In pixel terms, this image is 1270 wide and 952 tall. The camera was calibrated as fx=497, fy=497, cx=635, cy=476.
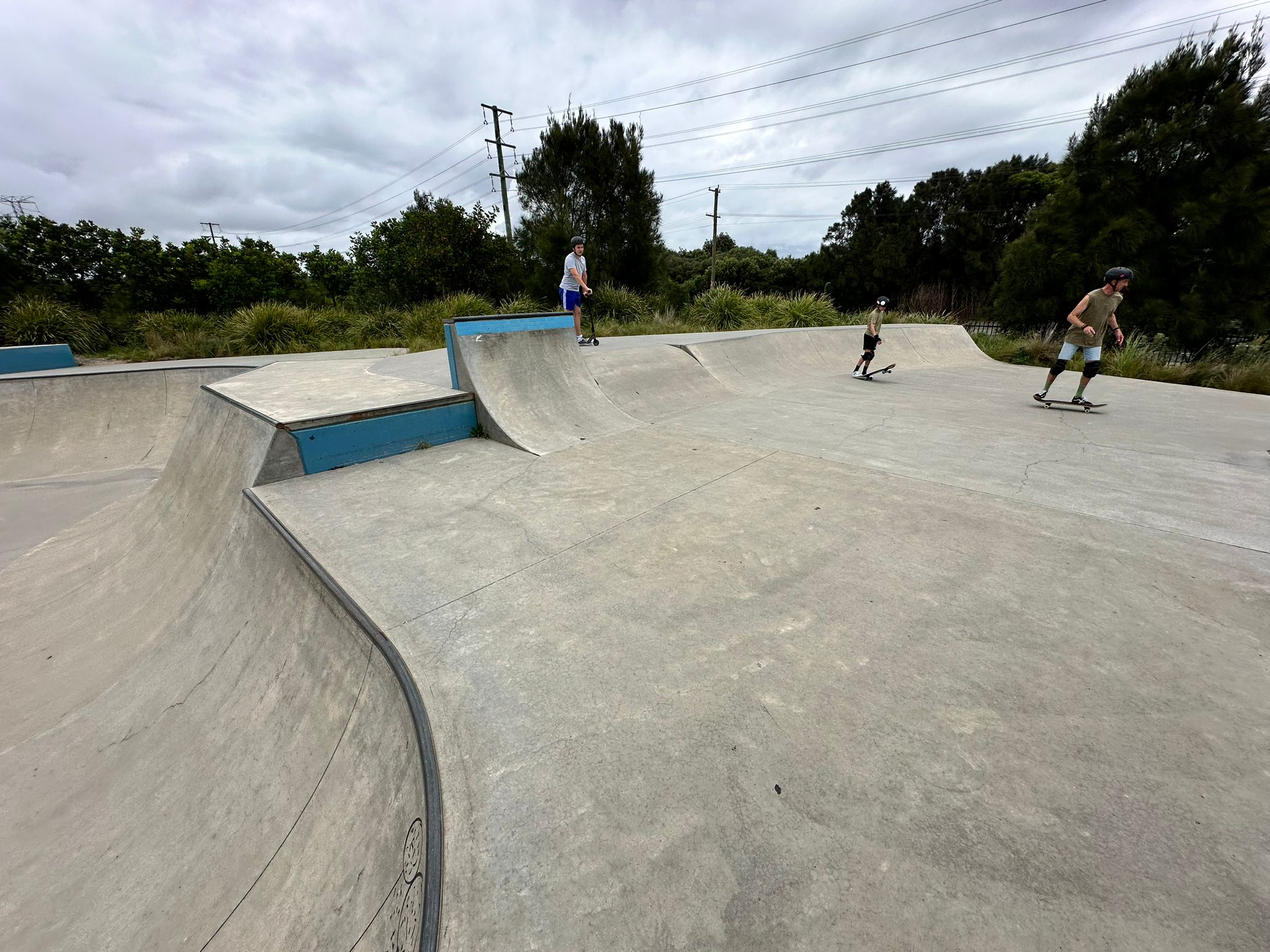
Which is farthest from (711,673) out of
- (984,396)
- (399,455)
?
(984,396)

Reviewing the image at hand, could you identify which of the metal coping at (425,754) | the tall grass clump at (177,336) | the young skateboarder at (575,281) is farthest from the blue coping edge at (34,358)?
the metal coping at (425,754)

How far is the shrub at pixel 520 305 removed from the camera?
44.5 ft

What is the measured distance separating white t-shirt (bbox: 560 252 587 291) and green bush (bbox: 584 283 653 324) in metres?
7.88

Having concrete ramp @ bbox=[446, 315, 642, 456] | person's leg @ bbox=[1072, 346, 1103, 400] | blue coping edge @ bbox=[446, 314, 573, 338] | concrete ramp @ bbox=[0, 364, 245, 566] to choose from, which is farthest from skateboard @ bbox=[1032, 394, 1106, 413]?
concrete ramp @ bbox=[0, 364, 245, 566]

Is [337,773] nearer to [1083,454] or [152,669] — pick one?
[152,669]

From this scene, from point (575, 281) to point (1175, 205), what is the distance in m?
18.2

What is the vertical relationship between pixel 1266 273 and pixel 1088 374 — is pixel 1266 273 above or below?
above

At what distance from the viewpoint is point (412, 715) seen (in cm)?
160

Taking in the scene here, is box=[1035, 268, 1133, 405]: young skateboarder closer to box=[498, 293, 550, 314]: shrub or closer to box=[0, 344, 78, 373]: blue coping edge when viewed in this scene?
box=[498, 293, 550, 314]: shrub

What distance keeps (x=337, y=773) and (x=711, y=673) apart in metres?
1.32

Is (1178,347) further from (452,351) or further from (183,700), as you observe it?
(183,700)

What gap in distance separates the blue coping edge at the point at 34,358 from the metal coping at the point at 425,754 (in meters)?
10.8

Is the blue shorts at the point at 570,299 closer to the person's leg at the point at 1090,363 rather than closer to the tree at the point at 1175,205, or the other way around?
A: the person's leg at the point at 1090,363

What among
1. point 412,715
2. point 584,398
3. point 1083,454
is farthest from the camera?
point 584,398
